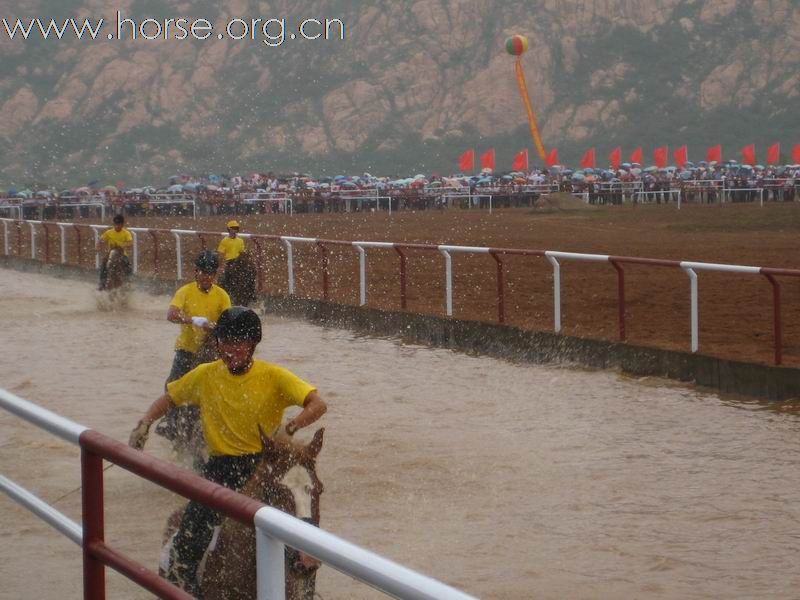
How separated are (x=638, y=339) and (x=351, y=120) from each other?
84980mm

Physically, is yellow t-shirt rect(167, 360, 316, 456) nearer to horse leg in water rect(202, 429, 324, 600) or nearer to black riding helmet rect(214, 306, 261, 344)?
black riding helmet rect(214, 306, 261, 344)

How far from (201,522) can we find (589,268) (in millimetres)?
18808

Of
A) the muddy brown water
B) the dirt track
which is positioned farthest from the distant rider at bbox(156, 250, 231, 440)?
the dirt track

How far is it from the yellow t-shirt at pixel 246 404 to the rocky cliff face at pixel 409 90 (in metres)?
86.5

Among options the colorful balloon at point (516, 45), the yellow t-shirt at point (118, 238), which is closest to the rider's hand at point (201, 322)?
the yellow t-shirt at point (118, 238)

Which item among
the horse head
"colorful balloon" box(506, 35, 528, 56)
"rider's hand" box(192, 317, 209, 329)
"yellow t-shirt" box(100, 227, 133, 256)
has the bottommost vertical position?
the horse head

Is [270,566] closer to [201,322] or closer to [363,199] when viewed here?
[201,322]

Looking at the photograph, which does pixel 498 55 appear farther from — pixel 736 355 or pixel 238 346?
pixel 238 346

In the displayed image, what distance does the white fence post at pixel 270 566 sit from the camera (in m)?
3.28

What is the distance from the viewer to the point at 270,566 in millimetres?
3297

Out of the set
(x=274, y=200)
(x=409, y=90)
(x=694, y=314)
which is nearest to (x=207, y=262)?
(x=694, y=314)

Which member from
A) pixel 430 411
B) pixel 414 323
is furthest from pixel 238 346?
pixel 414 323

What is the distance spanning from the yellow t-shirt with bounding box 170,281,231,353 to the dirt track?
5230 mm

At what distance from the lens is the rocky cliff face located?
313 ft
